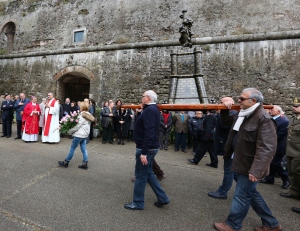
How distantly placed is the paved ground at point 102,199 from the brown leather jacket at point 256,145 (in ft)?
3.06

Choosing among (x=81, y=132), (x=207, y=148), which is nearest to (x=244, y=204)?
(x=207, y=148)

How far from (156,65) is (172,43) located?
1.50 m

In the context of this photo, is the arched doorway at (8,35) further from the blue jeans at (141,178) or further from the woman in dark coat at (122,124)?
the blue jeans at (141,178)

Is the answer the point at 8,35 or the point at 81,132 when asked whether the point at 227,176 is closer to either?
the point at 81,132

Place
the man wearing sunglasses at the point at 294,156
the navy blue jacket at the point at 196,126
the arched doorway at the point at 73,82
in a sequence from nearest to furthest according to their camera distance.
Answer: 1. the man wearing sunglasses at the point at 294,156
2. the navy blue jacket at the point at 196,126
3. the arched doorway at the point at 73,82

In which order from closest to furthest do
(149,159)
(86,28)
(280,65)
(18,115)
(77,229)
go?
(77,229) < (149,159) < (18,115) < (280,65) < (86,28)

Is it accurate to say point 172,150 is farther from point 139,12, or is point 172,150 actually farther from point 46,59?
point 46,59

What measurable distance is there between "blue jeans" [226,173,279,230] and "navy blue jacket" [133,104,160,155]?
1.21 m

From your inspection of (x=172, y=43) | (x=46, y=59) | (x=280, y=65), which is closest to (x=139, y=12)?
(x=172, y=43)

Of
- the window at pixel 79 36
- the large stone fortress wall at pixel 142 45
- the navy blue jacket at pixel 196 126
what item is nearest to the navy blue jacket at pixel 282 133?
the navy blue jacket at pixel 196 126

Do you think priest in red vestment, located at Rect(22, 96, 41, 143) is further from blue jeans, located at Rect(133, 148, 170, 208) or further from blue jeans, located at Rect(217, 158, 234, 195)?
blue jeans, located at Rect(217, 158, 234, 195)

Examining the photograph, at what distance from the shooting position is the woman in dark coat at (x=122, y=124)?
756 cm

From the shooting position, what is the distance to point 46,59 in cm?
1295

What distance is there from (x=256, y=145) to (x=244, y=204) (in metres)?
0.73
